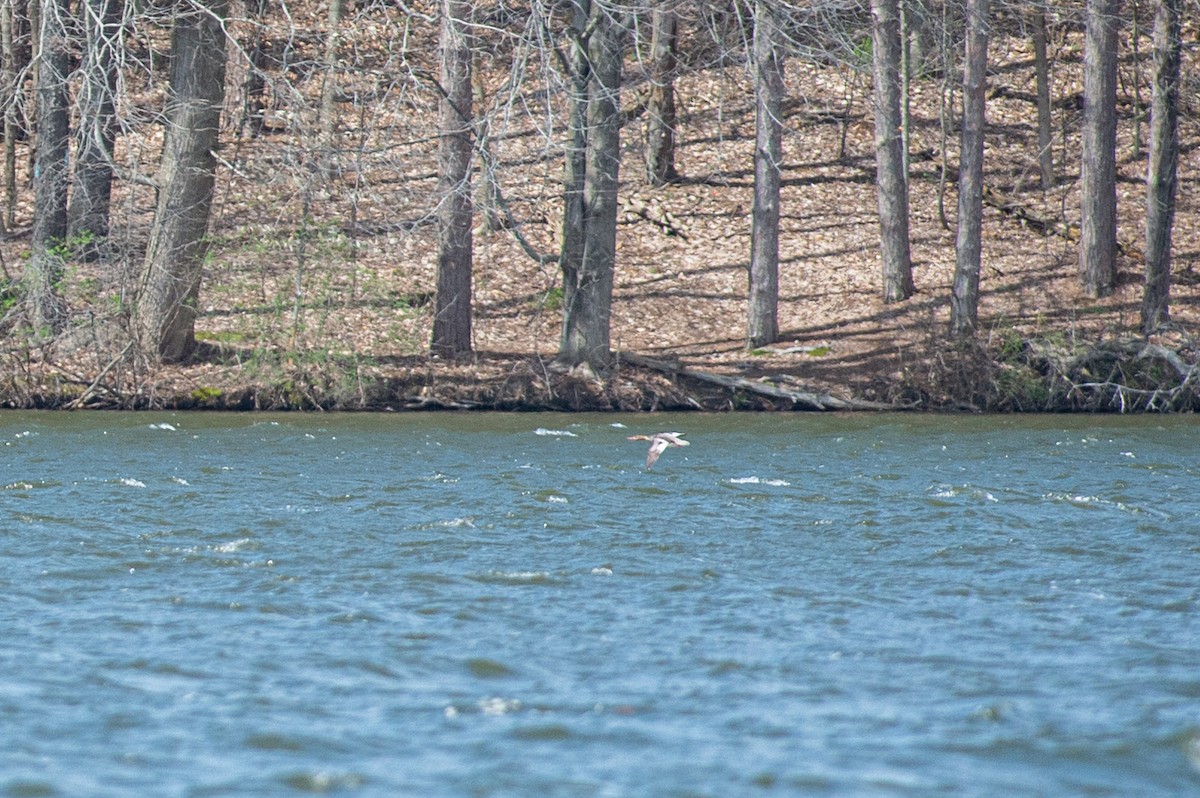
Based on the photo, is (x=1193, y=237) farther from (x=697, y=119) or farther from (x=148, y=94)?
(x=148, y=94)

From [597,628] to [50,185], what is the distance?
14.4m

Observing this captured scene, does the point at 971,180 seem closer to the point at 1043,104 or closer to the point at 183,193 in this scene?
the point at 1043,104

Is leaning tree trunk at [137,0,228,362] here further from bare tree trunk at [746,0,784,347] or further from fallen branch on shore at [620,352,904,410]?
bare tree trunk at [746,0,784,347]

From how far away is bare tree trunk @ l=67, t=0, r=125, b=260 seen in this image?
14.7 m

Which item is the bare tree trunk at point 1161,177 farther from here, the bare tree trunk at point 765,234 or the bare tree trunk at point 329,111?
the bare tree trunk at point 329,111

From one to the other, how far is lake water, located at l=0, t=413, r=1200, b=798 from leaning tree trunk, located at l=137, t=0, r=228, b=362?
17.2 ft

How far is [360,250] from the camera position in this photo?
18906 millimetres

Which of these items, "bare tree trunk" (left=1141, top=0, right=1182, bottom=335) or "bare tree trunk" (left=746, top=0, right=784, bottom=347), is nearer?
"bare tree trunk" (left=1141, top=0, right=1182, bottom=335)

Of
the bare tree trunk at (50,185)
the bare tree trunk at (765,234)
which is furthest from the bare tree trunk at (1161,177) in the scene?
the bare tree trunk at (50,185)

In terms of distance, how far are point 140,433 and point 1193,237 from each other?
1643 cm

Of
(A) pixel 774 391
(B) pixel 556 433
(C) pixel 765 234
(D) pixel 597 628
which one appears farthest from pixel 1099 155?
(D) pixel 597 628

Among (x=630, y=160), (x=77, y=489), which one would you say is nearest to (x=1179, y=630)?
(x=77, y=489)

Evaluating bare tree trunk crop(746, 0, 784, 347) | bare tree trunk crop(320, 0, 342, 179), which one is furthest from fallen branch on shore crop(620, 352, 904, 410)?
bare tree trunk crop(320, 0, 342, 179)

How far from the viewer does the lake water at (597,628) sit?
5223 millimetres
